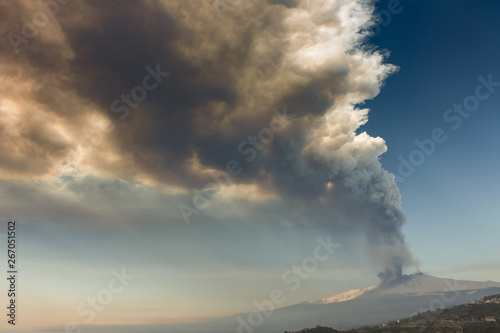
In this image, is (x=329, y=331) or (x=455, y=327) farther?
(x=329, y=331)

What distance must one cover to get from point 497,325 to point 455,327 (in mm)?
16154

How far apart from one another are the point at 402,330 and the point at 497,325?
4114 cm

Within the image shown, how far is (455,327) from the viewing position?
527ft

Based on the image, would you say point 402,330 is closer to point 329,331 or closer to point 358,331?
point 358,331

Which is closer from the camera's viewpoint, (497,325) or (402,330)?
(497,325)

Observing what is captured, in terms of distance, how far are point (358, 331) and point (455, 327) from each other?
51045mm

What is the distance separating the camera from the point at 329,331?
19962 centimetres

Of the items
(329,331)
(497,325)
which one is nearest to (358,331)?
(329,331)

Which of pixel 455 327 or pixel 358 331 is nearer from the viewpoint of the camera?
pixel 455 327

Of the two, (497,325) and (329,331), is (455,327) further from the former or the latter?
(329,331)

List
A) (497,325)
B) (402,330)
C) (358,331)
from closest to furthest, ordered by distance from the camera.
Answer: (497,325)
(402,330)
(358,331)

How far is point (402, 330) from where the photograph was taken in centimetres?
17988

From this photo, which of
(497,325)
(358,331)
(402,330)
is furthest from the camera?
(358,331)

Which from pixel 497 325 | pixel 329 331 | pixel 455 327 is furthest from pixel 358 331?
pixel 497 325
